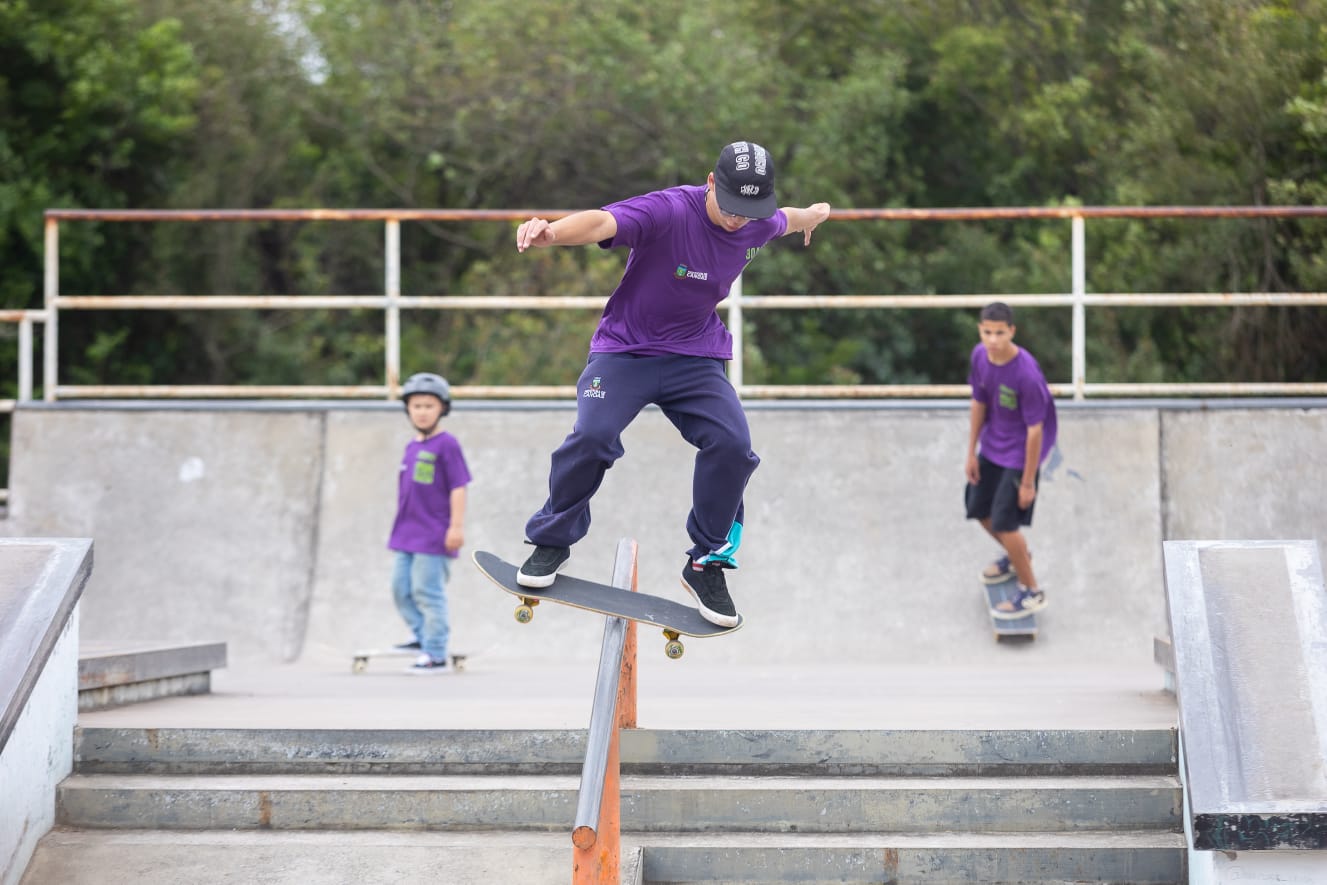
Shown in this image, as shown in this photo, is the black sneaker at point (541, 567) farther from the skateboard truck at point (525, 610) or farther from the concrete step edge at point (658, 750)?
the concrete step edge at point (658, 750)

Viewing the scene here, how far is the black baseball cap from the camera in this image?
473 centimetres

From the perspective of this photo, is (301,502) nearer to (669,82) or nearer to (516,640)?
(516,640)

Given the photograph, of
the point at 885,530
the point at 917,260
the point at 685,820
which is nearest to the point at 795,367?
the point at 917,260

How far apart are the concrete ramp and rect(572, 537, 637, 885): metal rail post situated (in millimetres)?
1619

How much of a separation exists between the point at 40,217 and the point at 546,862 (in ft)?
41.8

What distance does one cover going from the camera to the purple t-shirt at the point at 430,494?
7602mm

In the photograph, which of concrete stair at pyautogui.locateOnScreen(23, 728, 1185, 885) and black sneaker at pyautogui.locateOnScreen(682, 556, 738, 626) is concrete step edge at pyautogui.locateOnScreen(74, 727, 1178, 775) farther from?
black sneaker at pyautogui.locateOnScreen(682, 556, 738, 626)

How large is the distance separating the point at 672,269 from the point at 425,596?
3290 mm

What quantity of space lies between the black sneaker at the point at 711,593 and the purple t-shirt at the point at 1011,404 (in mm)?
3004

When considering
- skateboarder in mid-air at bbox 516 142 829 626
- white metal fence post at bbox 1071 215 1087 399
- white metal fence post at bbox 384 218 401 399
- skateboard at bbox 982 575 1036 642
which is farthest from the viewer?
white metal fence post at bbox 384 218 401 399

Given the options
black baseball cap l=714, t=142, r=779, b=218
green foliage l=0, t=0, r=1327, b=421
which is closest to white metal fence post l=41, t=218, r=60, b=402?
black baseball cap l=714, t=142, r=779, b=218

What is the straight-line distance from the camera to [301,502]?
891 centimetres

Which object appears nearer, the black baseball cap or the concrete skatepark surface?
the black baseball cap

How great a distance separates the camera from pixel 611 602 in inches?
189
